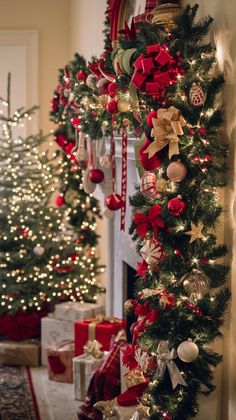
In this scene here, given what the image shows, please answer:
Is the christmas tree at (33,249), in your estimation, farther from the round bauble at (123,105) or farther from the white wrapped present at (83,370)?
the round bauble at (123,105)

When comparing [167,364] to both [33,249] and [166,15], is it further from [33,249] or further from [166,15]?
[33,249]

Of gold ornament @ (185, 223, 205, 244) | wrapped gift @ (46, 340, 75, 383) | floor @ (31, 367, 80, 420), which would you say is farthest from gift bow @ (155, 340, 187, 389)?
wrapped gift @ (46, 340, 75, 383)

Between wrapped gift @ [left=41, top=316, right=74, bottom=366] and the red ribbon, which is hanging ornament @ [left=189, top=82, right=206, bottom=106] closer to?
the red ribbon

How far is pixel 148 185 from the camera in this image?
274cm

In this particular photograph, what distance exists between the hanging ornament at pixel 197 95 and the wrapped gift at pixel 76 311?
268 cm

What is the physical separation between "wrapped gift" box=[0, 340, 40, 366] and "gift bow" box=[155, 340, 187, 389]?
246cm

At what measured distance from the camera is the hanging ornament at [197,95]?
253cm

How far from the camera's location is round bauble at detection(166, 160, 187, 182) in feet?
8.38

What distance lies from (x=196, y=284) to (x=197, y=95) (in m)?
0.64

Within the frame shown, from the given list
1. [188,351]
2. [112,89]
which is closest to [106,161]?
[112,89]

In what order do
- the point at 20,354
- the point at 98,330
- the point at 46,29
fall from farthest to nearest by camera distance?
the point at 46,29 → the point at 20,354 → the point at 98,330

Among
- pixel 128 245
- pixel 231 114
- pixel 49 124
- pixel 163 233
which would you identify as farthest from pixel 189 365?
pixel 49 124

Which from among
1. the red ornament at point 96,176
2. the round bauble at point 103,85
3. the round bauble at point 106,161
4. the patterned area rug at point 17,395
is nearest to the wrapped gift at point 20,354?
the patterned area rug at point 17,395

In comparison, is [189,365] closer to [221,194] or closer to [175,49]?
[221,194]
